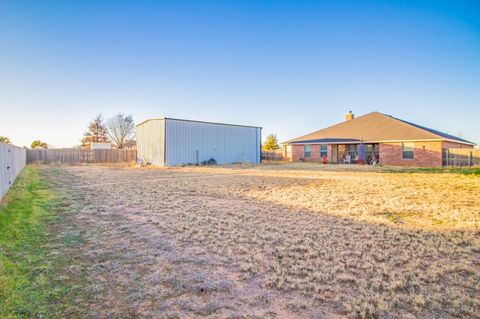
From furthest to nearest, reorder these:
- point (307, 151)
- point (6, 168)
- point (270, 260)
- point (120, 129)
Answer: point (120, 129), point (307, 151), point (6, 168), point (270, 260)

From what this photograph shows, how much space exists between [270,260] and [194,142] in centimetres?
2252

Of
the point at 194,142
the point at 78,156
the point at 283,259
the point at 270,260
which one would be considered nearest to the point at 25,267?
the point at 270,260

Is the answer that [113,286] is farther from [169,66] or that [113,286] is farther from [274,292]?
[169,66]

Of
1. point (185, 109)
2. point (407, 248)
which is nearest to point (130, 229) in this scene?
point (407, 248)

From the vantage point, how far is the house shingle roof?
23625 mm

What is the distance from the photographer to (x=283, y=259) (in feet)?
12.3

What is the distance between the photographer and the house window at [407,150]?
912 inches

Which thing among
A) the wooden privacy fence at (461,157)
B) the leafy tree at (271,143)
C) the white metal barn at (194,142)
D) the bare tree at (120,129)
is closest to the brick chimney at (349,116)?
the white metal barn at (194,142)

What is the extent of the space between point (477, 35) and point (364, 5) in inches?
241

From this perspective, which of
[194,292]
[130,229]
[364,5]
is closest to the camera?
[194,292]

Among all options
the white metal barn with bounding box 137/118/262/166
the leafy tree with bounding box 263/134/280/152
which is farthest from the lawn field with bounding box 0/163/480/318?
the leafy tree with bounding box 263/134/280/152

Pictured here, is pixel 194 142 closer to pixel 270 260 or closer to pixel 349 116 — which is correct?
pixel 349 116

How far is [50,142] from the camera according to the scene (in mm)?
54156

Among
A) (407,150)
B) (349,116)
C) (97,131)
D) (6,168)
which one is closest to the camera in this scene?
(6,168)
